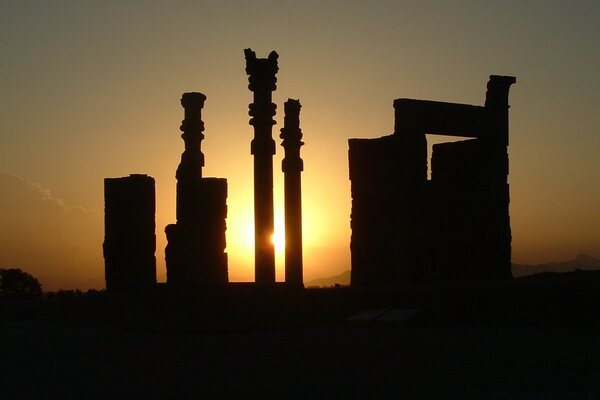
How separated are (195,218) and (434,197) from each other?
17.7 feet

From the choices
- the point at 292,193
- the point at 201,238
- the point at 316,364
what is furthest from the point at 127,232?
the point at 316,364

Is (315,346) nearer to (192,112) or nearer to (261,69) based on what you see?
(261,69)

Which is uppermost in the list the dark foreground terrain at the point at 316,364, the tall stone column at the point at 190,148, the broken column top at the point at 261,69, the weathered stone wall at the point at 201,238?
the broken column top at the point at 261,69

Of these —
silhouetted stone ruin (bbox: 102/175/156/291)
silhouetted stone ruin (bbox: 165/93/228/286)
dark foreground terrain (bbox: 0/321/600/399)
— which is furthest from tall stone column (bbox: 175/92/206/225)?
dark foreground terrain (bbox: 0/321/600/399)

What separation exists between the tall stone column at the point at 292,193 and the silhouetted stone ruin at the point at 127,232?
122 inches

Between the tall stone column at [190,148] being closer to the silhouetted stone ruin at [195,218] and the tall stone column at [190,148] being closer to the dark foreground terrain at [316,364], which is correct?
the silhouetted stone ruin at [195,218]

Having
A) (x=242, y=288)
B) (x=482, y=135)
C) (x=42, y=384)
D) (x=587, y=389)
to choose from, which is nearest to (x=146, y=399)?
(x=42, y=384)

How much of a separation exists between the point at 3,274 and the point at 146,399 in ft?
101

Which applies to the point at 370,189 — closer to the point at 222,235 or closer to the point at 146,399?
the point at 222,235

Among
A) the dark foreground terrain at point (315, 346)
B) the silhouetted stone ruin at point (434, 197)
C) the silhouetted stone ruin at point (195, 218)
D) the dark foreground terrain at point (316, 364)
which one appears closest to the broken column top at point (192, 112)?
the silhouetted stone ruin at point (195, 218)

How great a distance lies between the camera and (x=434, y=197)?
23438 mm

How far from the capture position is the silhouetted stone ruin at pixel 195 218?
21984mm

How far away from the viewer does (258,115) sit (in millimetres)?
21406

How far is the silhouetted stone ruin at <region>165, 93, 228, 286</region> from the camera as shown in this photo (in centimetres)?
2198
